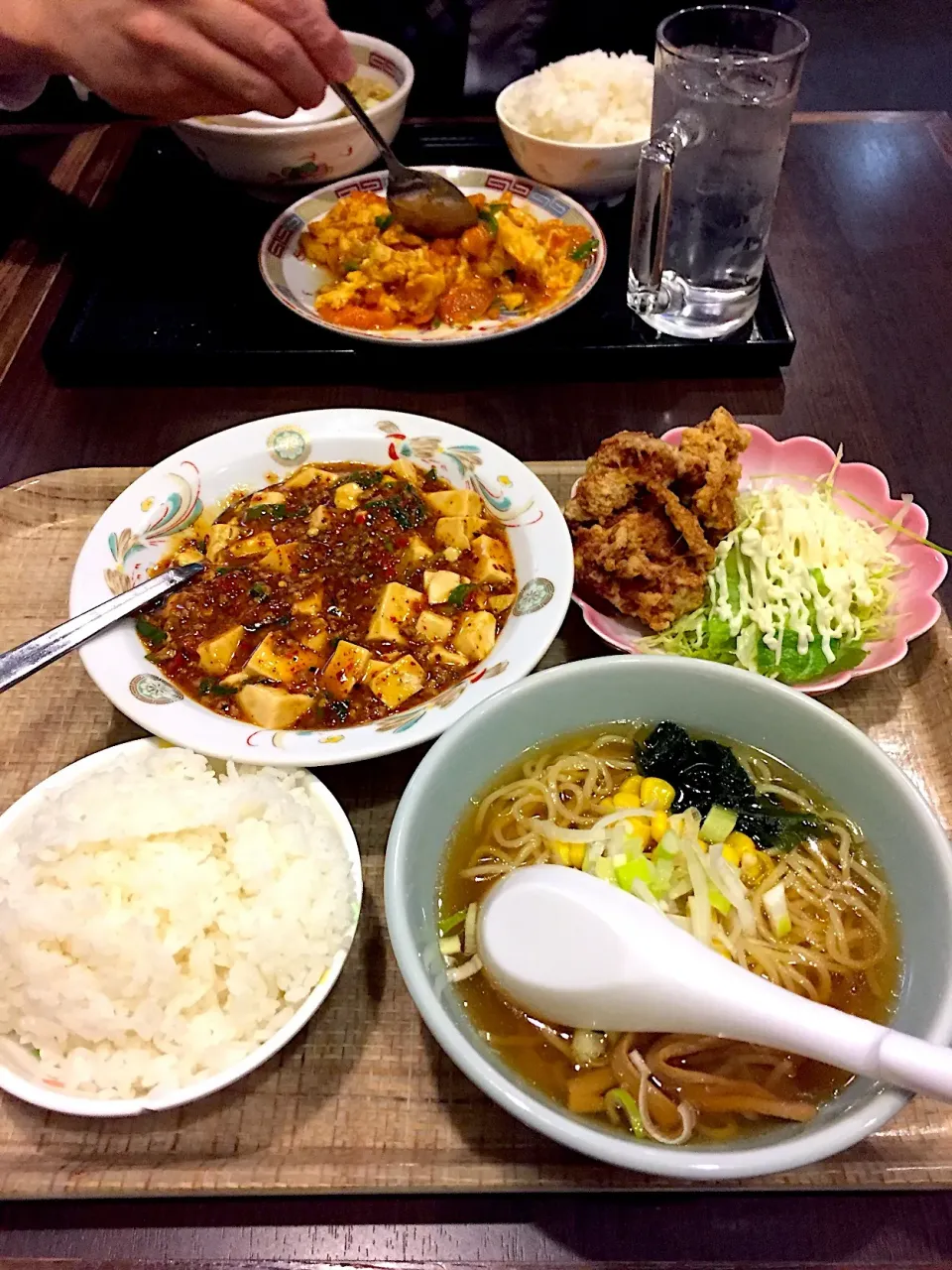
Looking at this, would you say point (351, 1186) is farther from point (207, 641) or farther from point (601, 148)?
point (601, 148)

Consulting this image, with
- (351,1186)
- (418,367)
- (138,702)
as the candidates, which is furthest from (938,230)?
(351,1186)

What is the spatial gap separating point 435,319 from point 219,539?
1228 mm

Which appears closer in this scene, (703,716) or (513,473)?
(703,716)

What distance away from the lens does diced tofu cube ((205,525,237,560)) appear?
2088 mm

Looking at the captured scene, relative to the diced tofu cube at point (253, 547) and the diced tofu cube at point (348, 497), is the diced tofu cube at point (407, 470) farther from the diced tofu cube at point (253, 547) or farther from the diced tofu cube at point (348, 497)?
the diced tofu cube at point (253, 547)

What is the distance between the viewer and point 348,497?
7.14 feet

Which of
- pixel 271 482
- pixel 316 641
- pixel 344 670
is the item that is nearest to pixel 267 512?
pixel 271 482

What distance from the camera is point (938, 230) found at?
325 cm

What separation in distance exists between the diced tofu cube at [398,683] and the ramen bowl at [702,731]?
1.00ft

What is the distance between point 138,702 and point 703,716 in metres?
1.11

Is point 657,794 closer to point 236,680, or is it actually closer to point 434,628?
point 434,628

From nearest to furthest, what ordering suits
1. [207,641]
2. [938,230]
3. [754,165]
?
1. [207,641]
2. [754,165]
3. [938,230]

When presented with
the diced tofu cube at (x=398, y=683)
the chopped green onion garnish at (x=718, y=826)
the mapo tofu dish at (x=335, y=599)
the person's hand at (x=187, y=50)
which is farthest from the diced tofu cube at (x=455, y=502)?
the person's hand at (x=187, y=50)

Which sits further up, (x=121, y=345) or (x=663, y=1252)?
(x=121, y=345)
